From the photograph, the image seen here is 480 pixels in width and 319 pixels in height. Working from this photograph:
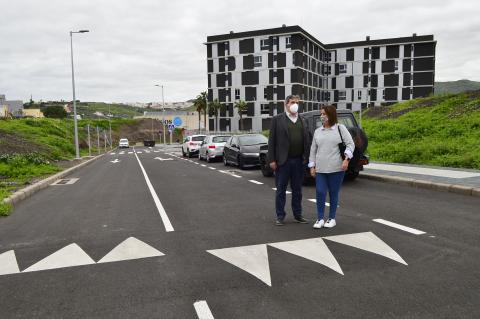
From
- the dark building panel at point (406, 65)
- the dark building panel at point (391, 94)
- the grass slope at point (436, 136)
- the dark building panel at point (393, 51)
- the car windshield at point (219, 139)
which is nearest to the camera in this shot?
the grass slope at point (436, 136)

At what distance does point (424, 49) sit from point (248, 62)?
31578 millimetres

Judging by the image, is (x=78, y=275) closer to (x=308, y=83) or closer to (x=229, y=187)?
(x=229, y=187)

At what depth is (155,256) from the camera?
4.86 meters

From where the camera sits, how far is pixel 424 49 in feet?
225

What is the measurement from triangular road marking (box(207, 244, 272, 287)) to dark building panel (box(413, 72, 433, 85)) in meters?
73.4

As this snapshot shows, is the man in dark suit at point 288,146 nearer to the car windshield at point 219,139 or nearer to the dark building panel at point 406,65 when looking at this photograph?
the car windshield at point 219,139

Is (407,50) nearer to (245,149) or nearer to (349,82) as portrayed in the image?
(349,82)

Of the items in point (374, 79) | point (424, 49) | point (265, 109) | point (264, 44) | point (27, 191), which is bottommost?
point (27, 191)

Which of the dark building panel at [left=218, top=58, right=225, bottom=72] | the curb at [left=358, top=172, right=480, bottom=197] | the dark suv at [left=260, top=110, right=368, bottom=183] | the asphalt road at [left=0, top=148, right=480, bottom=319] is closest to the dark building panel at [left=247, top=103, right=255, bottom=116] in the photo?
the dark building panel at [left=218, top=58, right=225, bottom=72]

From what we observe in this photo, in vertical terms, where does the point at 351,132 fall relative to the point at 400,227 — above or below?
above

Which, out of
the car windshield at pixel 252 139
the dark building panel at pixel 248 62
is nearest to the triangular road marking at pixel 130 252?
the car windshield at pixel 252 139

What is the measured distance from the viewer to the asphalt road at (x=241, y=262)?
3.41 m

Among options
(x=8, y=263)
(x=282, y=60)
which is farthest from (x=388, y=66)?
(x=8, y=263)

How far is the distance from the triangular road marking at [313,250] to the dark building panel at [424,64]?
240 ft
